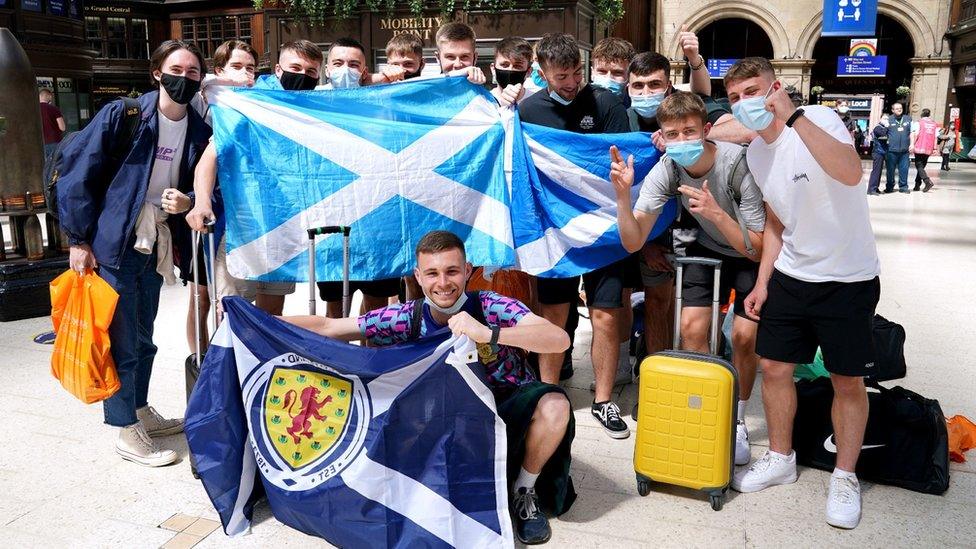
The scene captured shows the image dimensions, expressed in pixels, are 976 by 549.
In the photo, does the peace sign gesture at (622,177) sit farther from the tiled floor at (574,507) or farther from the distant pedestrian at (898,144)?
the distant pedestrian at (898,144)

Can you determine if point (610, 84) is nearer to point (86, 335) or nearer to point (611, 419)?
point (611, 419)

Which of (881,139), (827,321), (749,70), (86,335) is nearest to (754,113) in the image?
(749,70)

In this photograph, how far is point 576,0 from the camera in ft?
49.2

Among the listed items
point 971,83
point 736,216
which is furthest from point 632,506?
point 971,83

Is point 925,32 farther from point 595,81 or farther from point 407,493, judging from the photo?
point 407,493

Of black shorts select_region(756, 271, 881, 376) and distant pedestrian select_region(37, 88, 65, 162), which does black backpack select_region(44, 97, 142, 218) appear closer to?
black shorts select_region(756, 271, 881, 376)

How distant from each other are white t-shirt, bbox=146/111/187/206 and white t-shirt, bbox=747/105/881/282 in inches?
104

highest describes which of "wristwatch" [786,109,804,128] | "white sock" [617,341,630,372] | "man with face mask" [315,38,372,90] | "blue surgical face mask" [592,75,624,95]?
"man with face mask" [315,38,372,90]

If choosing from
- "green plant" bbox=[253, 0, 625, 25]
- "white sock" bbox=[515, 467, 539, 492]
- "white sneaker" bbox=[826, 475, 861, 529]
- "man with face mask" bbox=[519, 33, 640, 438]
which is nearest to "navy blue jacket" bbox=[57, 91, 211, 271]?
"man with face mask" bbox=[519, 33, 640, 438]

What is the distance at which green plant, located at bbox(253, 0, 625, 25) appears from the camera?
51.1 ft

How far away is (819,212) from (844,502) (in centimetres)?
116

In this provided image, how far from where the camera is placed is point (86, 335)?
3.46 m

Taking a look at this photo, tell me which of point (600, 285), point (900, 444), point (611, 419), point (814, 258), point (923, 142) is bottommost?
point (611, 419)

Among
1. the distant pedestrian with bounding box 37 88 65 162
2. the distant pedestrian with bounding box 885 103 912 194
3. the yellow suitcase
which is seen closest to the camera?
the yellow suitcase
